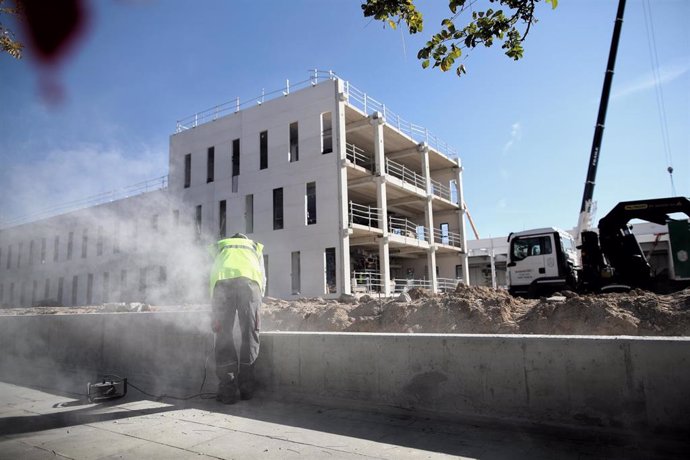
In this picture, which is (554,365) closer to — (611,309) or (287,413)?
(287,413)

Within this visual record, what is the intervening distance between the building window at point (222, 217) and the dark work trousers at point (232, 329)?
57.8 ft

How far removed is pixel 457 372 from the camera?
378 cm

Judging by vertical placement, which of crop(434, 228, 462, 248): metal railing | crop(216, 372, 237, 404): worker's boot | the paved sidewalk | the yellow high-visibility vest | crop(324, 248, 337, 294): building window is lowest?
the paved sidewalk

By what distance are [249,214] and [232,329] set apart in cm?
1735

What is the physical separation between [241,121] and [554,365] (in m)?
21.4

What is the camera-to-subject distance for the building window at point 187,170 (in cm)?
2403

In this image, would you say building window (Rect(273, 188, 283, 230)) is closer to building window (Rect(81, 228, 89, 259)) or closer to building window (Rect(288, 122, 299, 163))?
→ building window (Rect(288, 122, 299, 163))

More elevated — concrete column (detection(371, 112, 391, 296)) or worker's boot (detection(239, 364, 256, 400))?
concrete column (detection(371, 112, 391, 296))

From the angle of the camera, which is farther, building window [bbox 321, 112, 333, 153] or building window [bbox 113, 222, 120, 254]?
building window [bbox 321, 112, 333, 153]

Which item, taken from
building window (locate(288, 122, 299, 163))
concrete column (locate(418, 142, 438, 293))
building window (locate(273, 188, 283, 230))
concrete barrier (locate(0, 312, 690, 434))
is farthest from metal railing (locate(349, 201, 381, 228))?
concrete barrier (locate(0, 312, 690, 434))

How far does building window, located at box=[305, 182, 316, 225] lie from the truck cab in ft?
29.7

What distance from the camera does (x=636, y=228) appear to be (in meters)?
33.1

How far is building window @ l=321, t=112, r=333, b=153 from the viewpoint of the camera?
2052 centimetres

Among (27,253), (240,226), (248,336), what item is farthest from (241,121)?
(248,336)
